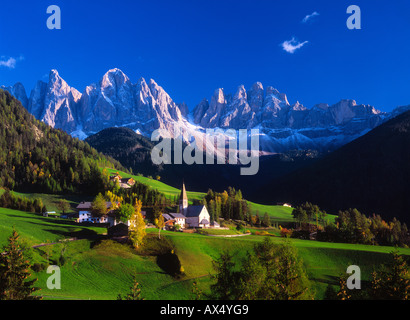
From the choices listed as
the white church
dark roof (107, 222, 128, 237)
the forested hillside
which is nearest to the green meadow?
dark roof (107, 222, 128, 237)

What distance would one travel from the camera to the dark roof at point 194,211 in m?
125

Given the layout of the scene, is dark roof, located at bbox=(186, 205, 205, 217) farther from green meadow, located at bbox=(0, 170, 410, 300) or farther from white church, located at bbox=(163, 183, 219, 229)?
green meadow, located at bbox=(0, 170, 410, 300)

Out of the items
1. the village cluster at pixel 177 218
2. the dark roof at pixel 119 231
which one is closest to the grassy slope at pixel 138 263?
the dark roof at pixel 119 231

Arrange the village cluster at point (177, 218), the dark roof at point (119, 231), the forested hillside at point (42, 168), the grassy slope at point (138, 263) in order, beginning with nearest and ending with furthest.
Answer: the grassy slope at point (138, 263)
the dark roof at point (119, 231)
the village cluster at point (177, 218)
the forested hillside at point (42, 168)

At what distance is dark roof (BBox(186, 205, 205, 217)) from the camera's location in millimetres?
125438

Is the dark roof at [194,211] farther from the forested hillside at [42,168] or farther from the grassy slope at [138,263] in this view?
the forested hillside at [42,168]

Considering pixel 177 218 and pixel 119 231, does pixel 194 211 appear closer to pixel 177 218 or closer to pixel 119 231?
pixel 177 218

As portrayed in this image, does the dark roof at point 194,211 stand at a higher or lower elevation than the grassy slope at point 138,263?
higher

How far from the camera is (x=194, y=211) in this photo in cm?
12750

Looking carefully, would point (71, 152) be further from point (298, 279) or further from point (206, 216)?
point (298, 279)

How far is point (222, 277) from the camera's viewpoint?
3119cm

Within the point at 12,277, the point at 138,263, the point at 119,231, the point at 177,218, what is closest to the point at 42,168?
the point at 177,218
